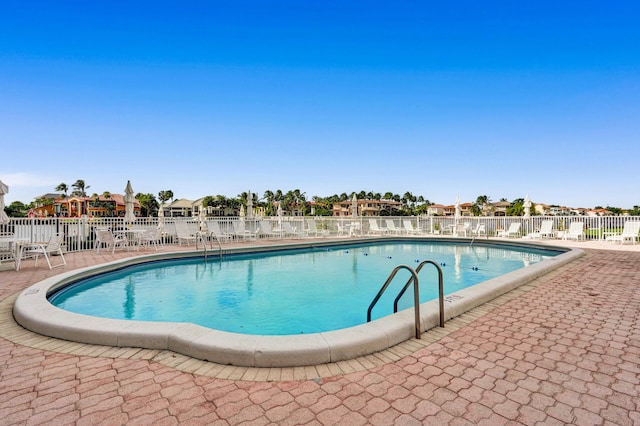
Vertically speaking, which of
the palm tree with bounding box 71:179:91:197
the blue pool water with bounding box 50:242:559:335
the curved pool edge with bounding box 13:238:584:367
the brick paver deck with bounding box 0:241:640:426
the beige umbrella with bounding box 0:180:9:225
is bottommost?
the blue pool water with bounding box 50:242:559:335

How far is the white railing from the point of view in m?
9.35

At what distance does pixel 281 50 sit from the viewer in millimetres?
16859

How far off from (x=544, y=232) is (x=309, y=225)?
1195 cm

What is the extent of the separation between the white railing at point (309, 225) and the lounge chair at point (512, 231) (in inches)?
13.0

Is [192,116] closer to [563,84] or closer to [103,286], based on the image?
[103,286]

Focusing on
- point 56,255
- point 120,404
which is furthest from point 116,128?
point 120,404

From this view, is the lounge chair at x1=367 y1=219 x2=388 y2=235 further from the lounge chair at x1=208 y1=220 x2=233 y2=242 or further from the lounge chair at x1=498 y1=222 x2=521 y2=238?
the lounge chair at x1=208 y1=220 x2=233 y2=242

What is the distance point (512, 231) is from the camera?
16.0 metres

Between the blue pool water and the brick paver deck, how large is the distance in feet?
7.34

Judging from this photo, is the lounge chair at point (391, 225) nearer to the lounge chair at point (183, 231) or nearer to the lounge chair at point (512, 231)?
the lounge chair at point (512, 231)

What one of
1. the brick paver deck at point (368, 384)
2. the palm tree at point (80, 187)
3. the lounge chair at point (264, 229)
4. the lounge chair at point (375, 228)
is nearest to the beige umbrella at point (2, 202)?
the brick paver deck at point (368, 384)

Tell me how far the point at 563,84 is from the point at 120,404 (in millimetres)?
24008

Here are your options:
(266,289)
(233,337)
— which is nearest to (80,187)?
(266,289)

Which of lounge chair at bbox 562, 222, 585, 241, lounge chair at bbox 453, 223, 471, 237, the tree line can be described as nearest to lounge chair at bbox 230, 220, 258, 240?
lounge chair at bbox 453, 223, 471, 237
